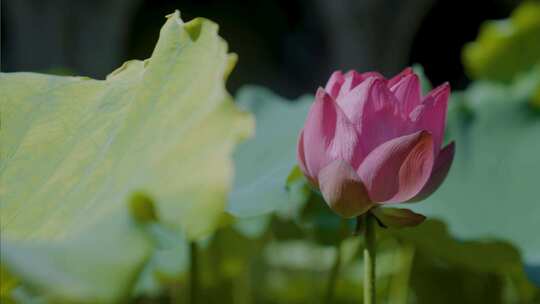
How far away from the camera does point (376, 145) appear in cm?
51

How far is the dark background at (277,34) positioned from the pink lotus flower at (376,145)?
557cm

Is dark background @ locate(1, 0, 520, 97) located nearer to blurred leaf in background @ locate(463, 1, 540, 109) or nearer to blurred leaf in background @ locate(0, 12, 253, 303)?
blurred leaf in background @ locate(463, 1, 540, 109)

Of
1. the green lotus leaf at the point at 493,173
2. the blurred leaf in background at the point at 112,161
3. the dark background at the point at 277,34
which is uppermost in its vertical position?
the blurred leaf in background at the point at 112,161

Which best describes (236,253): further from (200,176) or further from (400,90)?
(200,176)

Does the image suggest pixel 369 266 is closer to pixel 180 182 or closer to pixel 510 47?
pixel 180 182

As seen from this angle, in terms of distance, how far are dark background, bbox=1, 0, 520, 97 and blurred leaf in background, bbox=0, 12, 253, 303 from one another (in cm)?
552

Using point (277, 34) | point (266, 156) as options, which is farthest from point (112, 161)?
point (277, 34)

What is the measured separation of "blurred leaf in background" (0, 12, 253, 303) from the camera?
1.08ft

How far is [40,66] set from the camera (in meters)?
6.19

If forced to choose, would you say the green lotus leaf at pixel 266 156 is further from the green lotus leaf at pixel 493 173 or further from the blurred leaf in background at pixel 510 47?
the blurred leaf in background at pixel 510 47

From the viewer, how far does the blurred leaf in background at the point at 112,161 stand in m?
0.33

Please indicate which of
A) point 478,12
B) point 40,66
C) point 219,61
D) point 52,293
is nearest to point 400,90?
point 219,61

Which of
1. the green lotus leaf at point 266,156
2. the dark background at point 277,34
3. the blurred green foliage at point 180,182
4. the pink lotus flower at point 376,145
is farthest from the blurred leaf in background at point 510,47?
the dark background at point 277,34

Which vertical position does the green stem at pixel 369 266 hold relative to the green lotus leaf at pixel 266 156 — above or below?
above
